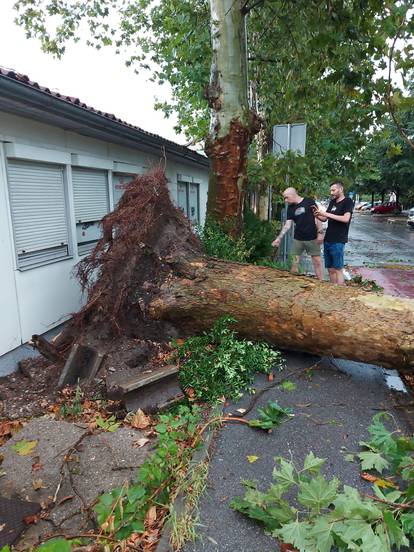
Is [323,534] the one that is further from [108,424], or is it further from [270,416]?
[108,424]

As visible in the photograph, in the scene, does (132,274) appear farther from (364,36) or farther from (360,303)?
(364,36)

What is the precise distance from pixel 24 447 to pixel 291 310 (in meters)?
2.70

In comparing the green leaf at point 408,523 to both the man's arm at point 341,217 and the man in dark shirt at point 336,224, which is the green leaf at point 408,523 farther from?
the man's arm at point 341,217

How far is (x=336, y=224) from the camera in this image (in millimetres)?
6723

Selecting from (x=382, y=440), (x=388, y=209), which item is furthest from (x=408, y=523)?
(x=388, y=209)

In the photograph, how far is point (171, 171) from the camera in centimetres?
1123

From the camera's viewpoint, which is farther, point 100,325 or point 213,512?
point 100,325

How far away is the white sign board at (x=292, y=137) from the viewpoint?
7.24 m

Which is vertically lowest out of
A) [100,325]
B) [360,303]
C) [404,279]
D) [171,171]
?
[404,279]

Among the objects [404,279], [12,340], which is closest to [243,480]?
[12,340]

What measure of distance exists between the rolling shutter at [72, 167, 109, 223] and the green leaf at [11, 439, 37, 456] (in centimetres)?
396

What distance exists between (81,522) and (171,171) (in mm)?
9852

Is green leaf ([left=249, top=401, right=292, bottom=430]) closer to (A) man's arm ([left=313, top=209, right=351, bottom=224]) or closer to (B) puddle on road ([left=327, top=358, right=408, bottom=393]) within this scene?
(B) puddle on road ([left=327, top=358, right=408, bottom=393])

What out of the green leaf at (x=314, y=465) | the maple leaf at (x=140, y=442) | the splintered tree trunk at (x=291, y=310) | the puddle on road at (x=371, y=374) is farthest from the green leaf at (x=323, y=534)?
the puddle on road at (x=371, y=374)
